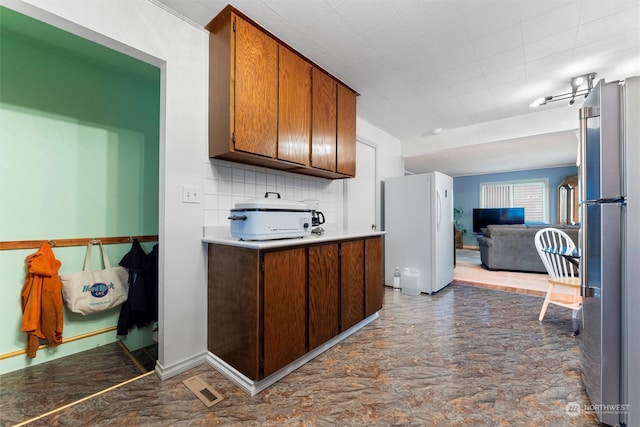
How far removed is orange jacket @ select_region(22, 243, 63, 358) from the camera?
1.75 m

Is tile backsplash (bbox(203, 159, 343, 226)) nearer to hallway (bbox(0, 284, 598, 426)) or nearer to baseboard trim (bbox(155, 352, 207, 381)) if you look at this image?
baseboard trim (bbox(155, 352, 207, 381))

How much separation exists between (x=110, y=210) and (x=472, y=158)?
6.06 metres

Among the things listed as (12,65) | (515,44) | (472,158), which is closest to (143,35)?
(12,65)

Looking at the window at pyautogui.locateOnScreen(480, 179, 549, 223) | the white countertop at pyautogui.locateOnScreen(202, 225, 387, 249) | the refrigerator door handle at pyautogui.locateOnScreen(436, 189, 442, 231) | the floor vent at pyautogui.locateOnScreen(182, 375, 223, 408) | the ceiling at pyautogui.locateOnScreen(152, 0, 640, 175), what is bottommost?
the floor vent at pyautogui.locateOnScreen(182, 375, 223, 408)

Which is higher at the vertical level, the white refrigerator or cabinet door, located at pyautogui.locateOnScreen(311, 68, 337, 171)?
cabinet door, located at pyautogui.locateOnScreen(311, 68, 337, 171)

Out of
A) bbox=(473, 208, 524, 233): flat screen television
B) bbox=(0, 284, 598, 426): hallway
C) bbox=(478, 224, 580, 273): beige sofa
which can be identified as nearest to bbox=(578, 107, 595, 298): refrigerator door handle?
bbox=(0, 284, 598, 426): hallway

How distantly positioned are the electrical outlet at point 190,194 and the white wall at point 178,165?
0.08 feet

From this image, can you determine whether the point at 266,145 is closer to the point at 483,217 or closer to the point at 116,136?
the point at 116,136

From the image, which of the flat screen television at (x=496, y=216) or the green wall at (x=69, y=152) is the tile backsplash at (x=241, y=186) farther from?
the flat screen television at (x=496, y=216)

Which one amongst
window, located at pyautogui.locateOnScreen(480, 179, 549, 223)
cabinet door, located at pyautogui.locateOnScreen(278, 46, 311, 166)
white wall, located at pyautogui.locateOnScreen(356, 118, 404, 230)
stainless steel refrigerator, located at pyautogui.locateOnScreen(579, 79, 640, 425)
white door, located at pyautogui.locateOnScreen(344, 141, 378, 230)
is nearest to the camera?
stainless steel refrigerator, located at pyautogui.locateOnScreen(579, 79, 640, 425)

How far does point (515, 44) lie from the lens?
6.85 ft

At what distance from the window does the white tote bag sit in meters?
8.93

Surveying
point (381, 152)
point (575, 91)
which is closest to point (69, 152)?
point (381, 152)

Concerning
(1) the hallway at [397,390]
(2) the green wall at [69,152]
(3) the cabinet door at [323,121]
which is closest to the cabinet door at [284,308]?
(1) the hallway at [397,390]
